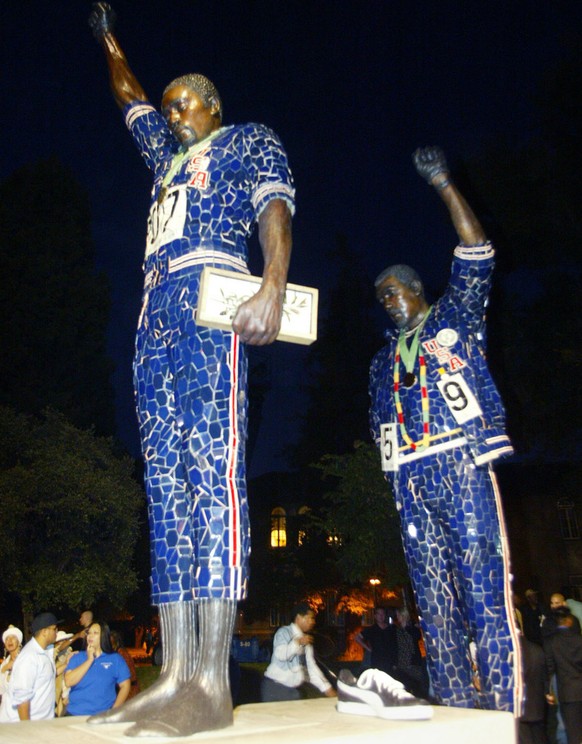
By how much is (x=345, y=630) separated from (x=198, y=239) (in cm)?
3655

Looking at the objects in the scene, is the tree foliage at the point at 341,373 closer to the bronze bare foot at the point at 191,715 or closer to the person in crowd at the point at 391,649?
the person in crowd at the point at 391,649

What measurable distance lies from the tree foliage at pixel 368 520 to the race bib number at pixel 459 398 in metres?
14.6

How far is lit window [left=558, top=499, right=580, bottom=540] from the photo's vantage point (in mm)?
33062

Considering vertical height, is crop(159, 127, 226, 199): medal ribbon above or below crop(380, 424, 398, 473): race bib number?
above

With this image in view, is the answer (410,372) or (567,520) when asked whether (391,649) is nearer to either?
(410,372)

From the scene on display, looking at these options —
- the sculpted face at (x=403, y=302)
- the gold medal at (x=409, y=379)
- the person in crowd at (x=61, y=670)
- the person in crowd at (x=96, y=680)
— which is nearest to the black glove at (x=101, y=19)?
the sculpted face at (x=403, y=302)

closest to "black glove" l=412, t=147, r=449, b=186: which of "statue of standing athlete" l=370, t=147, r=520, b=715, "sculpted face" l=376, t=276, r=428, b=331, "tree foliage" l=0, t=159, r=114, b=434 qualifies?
"statue of standing athlete" l=370, t=147, r=520, b=715

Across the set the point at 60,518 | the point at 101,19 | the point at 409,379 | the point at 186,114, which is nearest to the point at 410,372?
the point at 409,379

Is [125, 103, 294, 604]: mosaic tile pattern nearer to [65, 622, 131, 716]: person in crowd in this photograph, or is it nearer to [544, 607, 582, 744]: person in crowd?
[65, 622, 131, 716]: person in crowd

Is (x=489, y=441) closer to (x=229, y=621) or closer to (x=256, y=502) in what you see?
(x=229, y=621)

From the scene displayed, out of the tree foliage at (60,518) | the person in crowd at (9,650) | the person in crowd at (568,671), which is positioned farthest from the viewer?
the tree foliage at (60,518)

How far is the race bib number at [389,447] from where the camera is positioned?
13.2ft

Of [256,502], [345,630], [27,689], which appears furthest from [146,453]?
[256,502]

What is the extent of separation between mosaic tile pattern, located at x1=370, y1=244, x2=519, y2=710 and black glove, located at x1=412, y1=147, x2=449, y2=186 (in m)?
0.50
